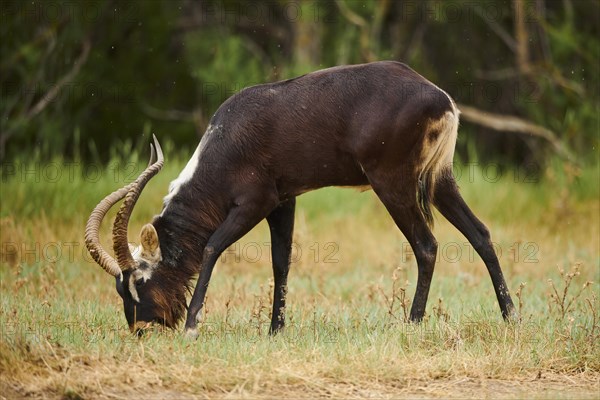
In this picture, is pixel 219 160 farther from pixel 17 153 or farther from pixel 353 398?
pixel 17 153

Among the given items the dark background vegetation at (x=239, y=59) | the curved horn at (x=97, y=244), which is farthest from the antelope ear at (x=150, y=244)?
the dark background vegetation at (x=239, y=59)

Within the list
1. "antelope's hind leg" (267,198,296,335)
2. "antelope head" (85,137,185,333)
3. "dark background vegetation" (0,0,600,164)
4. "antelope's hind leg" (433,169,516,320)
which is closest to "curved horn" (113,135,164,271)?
"antelope head" (85,137,185,333)

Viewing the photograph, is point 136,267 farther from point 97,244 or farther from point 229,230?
point 229,230

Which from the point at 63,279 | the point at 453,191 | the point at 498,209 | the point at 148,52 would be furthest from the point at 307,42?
the point at 453,191

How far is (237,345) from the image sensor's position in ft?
19.5

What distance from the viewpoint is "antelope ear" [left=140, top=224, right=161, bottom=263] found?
20.9ft

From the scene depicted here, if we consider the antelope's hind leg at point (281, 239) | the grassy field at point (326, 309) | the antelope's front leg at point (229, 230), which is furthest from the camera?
the antelope's hind leg at point (281, 239)

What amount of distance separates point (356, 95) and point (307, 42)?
30.7 ft

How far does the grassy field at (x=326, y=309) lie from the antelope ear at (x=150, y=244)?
0.54 meters

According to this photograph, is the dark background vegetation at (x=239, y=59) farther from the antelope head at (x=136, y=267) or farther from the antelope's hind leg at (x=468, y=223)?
the antelope's hind leg at (x=468, y=223)

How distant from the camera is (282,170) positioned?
6.55 metres

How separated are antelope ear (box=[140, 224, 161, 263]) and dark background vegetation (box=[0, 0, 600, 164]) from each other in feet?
22.4

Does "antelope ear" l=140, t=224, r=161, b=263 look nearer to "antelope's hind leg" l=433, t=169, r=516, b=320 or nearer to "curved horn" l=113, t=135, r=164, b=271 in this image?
"curved horn" l=113, t=135, r=164, b=271

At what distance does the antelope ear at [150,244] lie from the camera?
6.38 metres
